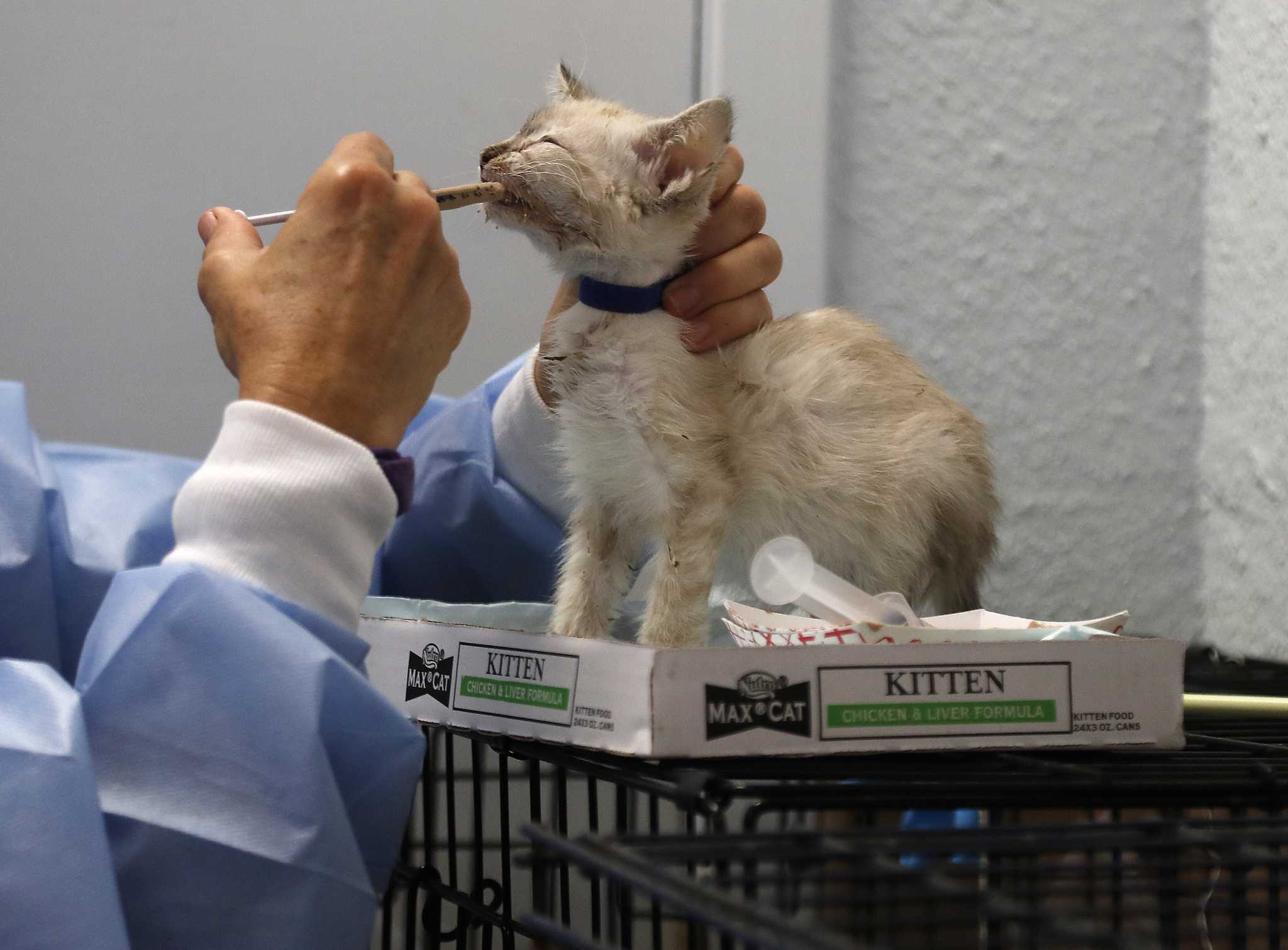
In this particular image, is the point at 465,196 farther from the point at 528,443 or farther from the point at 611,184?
the point at 528,443

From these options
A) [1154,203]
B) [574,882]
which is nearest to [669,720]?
[574,882]

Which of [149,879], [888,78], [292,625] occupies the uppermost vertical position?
[888,78]

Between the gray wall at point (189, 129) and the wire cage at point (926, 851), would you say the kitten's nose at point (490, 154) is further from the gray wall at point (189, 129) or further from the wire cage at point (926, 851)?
the gray wall at point (189, 129)

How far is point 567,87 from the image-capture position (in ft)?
2.44

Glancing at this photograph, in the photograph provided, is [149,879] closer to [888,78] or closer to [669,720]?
[669,720]

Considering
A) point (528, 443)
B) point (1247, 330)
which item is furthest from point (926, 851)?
point (1247, 330)

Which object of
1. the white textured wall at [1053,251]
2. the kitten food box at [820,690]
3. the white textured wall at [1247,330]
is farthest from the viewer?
the white textured wall at [1053,251]

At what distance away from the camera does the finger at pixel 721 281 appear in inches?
26.1

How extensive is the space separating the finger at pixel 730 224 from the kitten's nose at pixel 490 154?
0.13 m

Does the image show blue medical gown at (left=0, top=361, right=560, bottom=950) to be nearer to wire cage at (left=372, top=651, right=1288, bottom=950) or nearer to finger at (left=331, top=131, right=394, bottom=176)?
wire cage at (left=372, top=651, right=1288, bottom=950)

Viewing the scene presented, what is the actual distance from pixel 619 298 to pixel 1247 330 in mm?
751

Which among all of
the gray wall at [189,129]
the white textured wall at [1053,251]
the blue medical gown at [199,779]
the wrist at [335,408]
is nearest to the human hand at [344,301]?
the wrist at [335,408]

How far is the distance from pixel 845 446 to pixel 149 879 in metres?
0.42

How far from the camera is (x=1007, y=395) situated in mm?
1220
